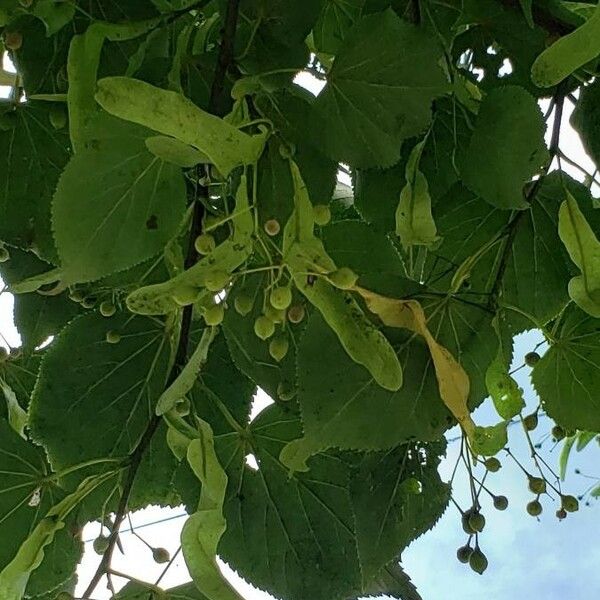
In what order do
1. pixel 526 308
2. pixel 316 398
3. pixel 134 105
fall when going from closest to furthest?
pixel 134 105 < pixel 316 398 < pixel 526 308

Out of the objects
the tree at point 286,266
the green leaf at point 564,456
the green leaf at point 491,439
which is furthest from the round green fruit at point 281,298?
the green leaf at point 564,456

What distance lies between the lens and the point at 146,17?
1.78ft

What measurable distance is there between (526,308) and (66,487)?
0.88 feet

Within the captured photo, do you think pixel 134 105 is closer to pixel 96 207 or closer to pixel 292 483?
pixel 96 207

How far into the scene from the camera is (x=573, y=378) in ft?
1.75

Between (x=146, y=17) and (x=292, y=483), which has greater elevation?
(x=146, y=17)

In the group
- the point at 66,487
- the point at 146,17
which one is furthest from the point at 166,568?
the point at 146,17

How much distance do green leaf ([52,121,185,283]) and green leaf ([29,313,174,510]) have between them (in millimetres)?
133

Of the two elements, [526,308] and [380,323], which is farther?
[526,308]

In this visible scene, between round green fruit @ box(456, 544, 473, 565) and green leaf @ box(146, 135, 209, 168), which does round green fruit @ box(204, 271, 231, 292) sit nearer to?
green leaf @ box(146, 135, 209, 168)

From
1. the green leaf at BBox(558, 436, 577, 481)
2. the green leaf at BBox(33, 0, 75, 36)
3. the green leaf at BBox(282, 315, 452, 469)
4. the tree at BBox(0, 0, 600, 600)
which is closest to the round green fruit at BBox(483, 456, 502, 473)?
the tree at BBox(0, 0, 600, 600)

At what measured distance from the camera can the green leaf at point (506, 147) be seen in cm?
48

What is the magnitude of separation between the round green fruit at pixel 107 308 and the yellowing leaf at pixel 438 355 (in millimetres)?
194

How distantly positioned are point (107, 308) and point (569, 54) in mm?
286
